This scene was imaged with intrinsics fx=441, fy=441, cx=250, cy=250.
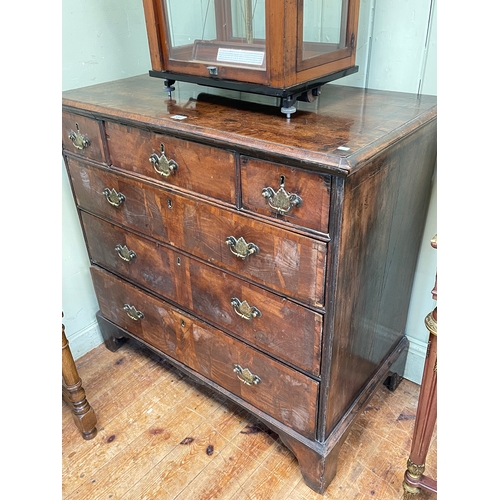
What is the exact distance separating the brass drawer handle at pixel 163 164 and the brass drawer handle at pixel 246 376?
586 millimetres

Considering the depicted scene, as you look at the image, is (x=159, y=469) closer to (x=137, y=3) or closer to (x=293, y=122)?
(x=293, y=122)

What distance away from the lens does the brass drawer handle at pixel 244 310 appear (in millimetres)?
1128

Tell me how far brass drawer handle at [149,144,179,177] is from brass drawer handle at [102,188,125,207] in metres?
0.22

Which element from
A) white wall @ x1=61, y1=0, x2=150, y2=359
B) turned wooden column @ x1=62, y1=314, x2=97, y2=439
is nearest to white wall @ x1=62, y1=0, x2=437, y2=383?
white wall @ x1=61, y1=0, x2=150, y2=359

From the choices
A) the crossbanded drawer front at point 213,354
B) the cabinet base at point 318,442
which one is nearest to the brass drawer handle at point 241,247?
the crossbanded drawer front at point 213,354

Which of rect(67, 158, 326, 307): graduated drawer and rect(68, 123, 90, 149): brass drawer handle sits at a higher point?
rect(68, 123, 90, 149): brass drawer handle

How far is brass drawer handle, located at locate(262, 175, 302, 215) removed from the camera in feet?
2.93

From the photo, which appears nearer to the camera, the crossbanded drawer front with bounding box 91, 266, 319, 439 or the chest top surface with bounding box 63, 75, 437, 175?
the chest top surface with bounding box 63, 75, 437, 175

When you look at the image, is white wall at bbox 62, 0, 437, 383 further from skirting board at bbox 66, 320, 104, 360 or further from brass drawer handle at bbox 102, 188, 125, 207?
brass drawer handle at bbox 102, 188, 125, 207

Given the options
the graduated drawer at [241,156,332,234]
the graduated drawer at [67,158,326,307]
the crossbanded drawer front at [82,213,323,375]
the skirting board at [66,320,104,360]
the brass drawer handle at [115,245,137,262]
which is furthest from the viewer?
the skirting board at [66,320,104,360]

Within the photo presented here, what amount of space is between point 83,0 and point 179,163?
2.52 feet

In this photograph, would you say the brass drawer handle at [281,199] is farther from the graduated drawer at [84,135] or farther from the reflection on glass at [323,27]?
the graduated drawer at [84,135]

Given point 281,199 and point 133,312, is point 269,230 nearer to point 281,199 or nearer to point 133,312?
point 281,199
